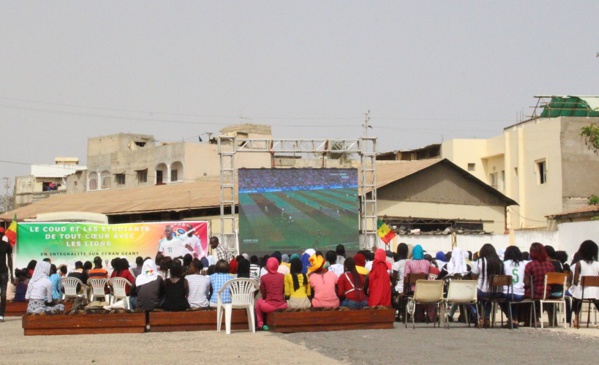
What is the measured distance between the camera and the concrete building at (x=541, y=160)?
53781mm

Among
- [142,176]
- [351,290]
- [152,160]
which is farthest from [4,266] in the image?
[142,176]

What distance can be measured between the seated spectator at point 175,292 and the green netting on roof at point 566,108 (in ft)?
152

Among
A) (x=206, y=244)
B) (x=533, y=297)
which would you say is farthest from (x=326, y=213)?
(x=533, y=297)

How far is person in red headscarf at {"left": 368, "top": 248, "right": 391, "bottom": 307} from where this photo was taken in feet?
57.5

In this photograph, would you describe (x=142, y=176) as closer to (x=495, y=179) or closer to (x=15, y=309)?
(x=495, y=179)

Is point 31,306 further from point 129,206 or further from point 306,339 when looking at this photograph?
point 129,206

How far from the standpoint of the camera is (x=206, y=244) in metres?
31.7

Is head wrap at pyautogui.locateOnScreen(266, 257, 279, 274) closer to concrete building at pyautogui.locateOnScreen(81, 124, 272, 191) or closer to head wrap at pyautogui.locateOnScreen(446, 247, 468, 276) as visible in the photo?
head wrap at pyautogui.locateOnScreen(446, 247, 468, 276)

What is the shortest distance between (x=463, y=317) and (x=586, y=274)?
289cm

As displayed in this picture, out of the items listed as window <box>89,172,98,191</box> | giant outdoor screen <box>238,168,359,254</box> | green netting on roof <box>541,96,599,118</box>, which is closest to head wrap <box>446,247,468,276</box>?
giant outdoor screen <box>238,168,359,254</box>

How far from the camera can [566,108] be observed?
60594 mm

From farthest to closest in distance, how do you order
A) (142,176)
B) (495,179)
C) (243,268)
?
(142,176) < (495,179) < (243,268)

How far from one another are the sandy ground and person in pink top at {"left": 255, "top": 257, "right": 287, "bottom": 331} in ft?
1.81

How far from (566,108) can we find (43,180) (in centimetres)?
5033
